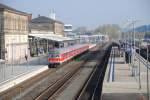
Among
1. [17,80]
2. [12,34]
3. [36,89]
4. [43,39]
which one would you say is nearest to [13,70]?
[17,80]

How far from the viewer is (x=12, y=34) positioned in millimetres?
56156

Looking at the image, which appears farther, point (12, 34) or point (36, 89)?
point (12, 34)

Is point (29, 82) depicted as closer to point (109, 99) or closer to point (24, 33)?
point (109, 99)

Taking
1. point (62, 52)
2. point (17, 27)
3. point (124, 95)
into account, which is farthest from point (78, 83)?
point (17, 27)

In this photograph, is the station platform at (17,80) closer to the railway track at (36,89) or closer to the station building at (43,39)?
the railway track at (36,89)

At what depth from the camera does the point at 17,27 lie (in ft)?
196

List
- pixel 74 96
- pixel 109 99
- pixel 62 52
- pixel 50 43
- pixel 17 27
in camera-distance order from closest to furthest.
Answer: pixel 109 99
pixel 74 96
pixel 62 52
pixel 17 27
pixel 50 43

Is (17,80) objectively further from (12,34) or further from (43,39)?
(43,39)

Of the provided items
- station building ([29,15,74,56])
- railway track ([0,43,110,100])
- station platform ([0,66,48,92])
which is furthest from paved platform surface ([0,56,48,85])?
station building ([29,15,74,56])

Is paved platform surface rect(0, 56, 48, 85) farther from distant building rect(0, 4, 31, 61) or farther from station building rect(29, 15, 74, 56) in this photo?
station building rect(29, 15, 74, 56)

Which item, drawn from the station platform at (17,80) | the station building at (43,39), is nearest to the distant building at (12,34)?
the station building at (43,39)

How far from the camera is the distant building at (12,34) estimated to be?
170 ft

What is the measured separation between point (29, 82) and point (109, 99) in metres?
12.9

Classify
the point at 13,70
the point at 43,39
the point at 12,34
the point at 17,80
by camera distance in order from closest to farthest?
the point at 17,80 < the point at 13,70 < the point at 12,34 < the point at 43,39
